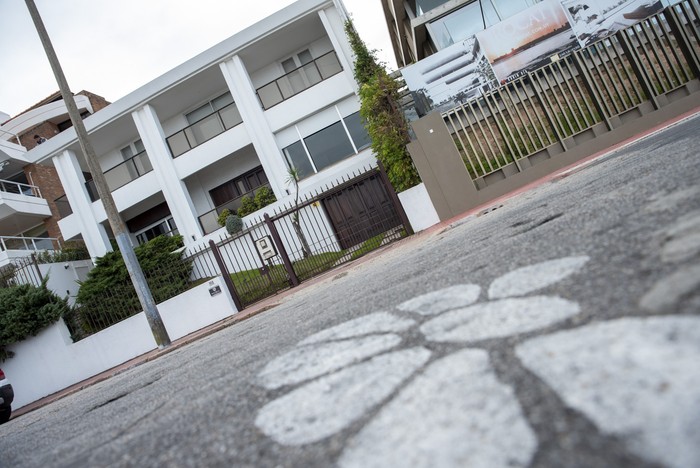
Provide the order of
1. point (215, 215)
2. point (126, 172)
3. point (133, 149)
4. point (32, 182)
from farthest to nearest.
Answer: point (32, 182)
point (133, 149)
point (126, 172)
point (215, 215)

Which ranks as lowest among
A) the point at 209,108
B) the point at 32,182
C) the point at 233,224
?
the point at 233,224

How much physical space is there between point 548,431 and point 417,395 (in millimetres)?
405

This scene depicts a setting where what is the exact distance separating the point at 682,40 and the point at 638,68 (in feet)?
3.77

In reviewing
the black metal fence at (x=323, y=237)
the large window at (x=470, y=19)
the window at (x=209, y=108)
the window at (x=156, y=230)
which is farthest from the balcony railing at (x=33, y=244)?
the large window at (x=470, y=19)

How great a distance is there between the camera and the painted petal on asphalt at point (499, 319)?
136cm

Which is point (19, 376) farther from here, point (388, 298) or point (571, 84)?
point (571, 84)

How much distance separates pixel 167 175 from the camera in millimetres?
17391

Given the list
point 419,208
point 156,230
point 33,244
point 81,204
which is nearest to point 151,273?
point 419,208

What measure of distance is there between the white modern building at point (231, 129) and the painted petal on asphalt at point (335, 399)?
46.7 ft

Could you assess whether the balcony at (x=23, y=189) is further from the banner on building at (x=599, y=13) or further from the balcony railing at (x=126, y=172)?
the banner on building at (x=599, y=13)

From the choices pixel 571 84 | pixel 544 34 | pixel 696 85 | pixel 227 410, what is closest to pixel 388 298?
pixel 227 410

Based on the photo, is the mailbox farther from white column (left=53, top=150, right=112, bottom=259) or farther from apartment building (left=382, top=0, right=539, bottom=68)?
white column (left=53, top=150, right=112, bottom=259)

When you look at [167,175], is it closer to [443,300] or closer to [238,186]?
[238,186]

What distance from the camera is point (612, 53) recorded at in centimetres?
949
